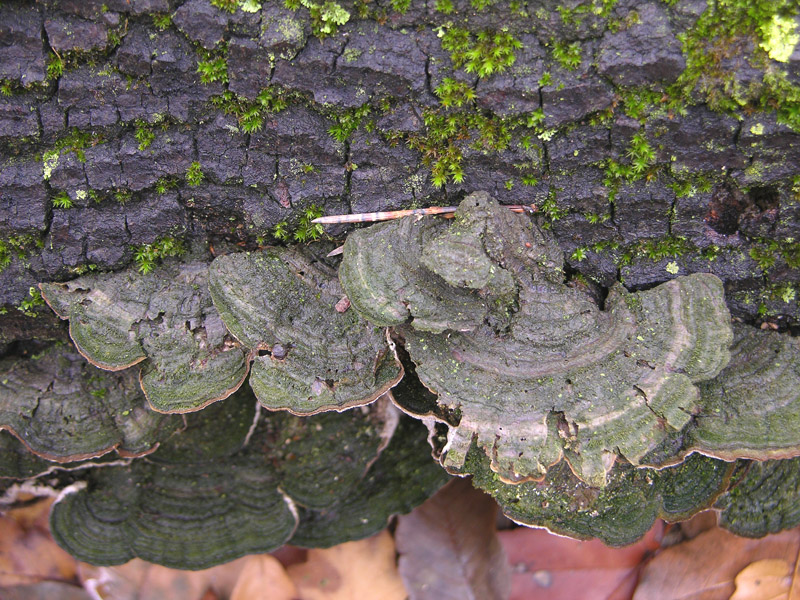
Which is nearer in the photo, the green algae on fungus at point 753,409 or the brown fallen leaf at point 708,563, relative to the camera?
the green algae on fungus at point 753,409

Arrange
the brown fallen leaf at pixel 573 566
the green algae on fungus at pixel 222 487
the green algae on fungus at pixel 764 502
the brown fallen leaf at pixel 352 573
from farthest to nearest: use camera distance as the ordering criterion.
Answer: the brown fallen leaf at pixel 352 573, the brown fallen leaf at pixel 573 566, the green algae on fungus at pixel 222 487, the green algae on fungus at pixel 764 502

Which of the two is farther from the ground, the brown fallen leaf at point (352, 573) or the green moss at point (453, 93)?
the green moss at point (453, 93)

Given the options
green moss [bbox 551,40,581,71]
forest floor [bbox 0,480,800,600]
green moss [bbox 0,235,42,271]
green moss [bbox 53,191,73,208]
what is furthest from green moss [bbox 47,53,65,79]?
forest floor [bbox 0,480,800,600]

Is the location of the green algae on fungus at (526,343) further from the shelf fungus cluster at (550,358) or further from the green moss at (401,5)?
the green moss at (401,5)

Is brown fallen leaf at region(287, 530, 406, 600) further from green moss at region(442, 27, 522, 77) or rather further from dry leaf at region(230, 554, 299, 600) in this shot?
green moss at region(442, 27, 522, 77)

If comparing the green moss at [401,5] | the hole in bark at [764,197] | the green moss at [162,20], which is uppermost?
the green moss at [401,5]

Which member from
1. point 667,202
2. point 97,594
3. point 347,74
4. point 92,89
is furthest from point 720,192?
point 97,594

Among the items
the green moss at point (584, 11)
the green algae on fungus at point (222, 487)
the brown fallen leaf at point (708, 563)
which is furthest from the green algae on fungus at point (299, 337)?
the brown fallen leaf at point (708, 563)
